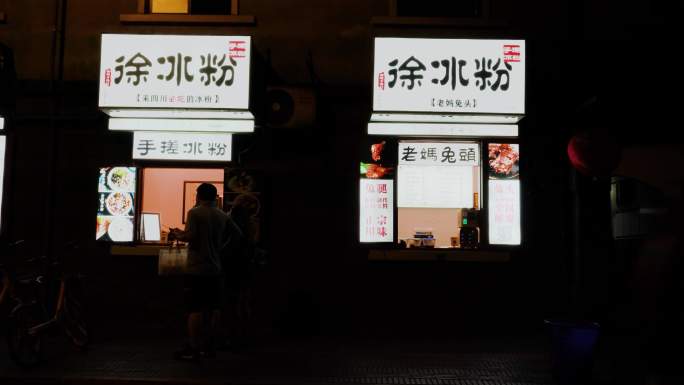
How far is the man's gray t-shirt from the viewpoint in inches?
288

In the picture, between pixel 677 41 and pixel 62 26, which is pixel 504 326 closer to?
pixel 677 41

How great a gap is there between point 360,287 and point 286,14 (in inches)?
178

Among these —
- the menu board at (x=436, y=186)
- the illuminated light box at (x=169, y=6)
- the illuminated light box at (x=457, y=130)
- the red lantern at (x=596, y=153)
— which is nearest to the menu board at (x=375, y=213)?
the menu board at (x=436, y=186)

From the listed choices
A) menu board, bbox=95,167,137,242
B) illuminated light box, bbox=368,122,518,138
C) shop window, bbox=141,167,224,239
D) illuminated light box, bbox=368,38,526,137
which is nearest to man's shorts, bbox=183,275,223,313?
menu board, bbox=95,167,137,242

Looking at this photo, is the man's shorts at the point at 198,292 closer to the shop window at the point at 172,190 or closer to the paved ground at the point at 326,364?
the paved ground at the point at 326,364

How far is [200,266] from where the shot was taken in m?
7.30

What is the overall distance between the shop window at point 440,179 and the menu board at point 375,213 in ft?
0.95

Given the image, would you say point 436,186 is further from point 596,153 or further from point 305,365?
point 305,365

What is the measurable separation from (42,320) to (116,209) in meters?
2.31

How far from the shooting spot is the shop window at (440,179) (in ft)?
31.7

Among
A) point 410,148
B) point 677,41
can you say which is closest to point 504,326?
point 410,148

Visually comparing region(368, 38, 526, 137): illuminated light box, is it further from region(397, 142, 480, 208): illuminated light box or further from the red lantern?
region(397, 142, 480, 208): illuminated light box

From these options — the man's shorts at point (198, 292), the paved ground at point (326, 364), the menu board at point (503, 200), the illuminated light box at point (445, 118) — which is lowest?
the paved ground at point (326, 364)

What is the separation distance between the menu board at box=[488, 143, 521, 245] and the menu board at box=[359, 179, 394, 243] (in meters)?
1.57
